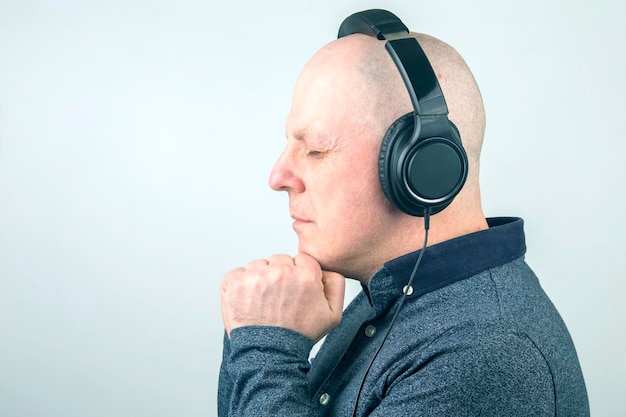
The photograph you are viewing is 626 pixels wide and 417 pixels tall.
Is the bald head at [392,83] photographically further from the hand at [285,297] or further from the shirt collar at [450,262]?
the hand at [285,297]

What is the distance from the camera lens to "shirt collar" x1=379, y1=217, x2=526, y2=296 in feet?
4.33

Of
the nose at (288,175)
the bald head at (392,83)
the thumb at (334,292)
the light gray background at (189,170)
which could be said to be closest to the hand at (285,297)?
the thumb at (334,292)

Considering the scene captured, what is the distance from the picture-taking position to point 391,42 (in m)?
1.32

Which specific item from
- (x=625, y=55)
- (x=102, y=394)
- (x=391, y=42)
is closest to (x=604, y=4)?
(x=625, y=55)

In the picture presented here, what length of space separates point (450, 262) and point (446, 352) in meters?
0.17

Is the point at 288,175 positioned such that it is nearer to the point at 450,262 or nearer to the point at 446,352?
the point at 450,262

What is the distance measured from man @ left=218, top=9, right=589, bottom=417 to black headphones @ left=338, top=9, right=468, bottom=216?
5 centimetres

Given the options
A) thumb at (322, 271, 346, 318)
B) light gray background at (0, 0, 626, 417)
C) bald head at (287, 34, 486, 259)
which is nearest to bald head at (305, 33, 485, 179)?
bald head at (287, 34, 486, 259)

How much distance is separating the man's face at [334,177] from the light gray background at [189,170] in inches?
51.2

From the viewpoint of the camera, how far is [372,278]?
1356 mm

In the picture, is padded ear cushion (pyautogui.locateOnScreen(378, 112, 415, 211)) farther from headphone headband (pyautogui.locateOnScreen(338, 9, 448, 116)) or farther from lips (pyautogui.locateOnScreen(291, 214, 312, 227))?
lips (pyautogui.locateOnScreen(291, 214, 312, 227))

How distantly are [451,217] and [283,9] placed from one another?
63.5 inches

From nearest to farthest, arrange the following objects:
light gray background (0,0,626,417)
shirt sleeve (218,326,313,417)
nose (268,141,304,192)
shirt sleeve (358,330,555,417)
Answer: shirt sleeve (358,330,555,417), shirt sleeve (218,326,313,417), nose (268,141,304,192), light gray background (0,0,626,417)

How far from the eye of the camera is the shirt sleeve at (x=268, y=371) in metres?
1.25
